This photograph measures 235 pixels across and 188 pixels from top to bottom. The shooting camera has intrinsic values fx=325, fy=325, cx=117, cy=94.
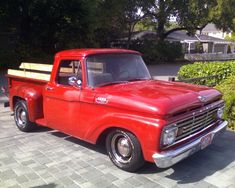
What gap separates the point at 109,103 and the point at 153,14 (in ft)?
86.5

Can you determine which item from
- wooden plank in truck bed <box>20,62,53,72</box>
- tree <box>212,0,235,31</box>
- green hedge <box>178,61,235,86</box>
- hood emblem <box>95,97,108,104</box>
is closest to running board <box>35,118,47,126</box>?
wooden plank in truck bed <box>20,62,53,72</box>

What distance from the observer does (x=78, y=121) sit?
5.44 meters

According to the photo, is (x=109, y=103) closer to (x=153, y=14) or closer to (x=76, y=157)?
(x=76, y=157)

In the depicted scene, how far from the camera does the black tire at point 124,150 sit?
15.2ft

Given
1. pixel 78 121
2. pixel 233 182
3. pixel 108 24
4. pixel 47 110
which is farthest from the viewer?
pixel 108 24

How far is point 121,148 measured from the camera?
4930 millimetres

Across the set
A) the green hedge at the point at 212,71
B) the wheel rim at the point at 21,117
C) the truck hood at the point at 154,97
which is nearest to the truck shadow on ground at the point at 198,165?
the truck hood at the point at 154,97

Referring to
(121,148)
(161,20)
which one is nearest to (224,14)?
(161,20)

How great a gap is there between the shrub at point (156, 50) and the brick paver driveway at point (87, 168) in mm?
21757

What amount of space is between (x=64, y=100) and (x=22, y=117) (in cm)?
188

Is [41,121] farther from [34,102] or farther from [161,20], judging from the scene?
[161,20]

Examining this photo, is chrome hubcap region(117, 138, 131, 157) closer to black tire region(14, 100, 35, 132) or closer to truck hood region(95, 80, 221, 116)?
truck hood region(95, 80, 221, 116)

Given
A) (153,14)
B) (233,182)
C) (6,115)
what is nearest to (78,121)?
(233,182)

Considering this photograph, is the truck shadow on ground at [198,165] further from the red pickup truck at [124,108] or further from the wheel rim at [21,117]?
the wheel rim at [21,117]
